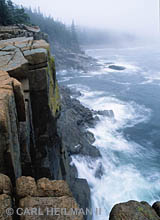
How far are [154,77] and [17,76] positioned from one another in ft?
187

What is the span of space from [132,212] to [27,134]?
3.59 m

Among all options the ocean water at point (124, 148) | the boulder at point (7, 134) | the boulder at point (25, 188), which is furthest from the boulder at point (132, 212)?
the ocean water at point (124, 148)

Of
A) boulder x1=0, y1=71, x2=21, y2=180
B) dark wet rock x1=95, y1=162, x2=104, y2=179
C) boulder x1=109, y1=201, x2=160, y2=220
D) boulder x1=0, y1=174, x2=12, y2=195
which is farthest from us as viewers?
dark wet rock x1=95, y1=162, x2=104, y2=179

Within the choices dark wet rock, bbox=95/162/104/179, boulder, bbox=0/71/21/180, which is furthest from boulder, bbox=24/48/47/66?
dark wet rock, bbox=95/162/104/179

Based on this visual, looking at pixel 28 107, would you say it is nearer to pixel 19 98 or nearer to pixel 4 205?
pixel 19 98

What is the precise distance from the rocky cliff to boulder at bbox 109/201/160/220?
798 millimetres

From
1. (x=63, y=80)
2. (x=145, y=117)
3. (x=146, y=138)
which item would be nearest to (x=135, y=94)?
(x=145, y=117)

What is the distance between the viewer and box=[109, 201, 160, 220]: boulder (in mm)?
2969

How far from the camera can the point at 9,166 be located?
11.6 feet

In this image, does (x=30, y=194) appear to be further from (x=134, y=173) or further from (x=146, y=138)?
(x=146, y=138)

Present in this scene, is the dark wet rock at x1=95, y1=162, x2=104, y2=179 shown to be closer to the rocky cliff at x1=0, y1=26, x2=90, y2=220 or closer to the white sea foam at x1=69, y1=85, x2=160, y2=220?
the white sea foam at x1=69, y1=85, x2=160, y2=220

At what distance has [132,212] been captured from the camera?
120 inches

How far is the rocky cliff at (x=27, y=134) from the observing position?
9.39ft

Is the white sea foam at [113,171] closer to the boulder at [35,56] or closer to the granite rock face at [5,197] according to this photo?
the boulder at [35,56]
